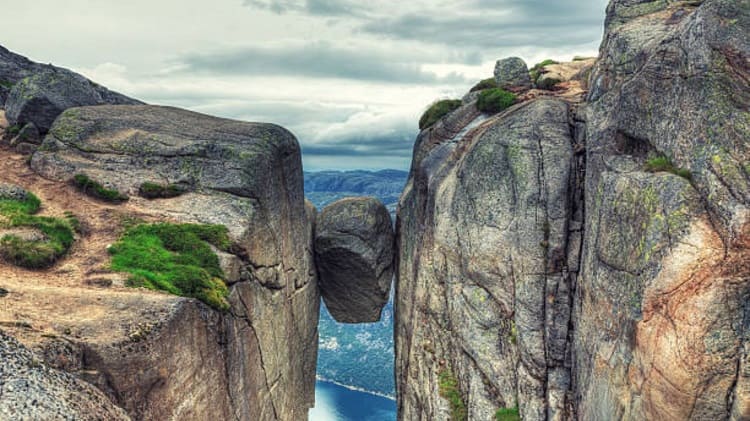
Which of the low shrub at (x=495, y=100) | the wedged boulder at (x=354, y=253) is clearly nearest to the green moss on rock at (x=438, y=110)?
the low shrub at (x=495, y=100)

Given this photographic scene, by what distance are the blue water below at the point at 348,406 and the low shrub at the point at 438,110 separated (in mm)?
132541

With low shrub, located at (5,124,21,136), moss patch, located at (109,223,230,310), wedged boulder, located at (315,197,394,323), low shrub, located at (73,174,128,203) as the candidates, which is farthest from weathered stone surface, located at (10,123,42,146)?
wedged boulder, located at (315,197,394,323)

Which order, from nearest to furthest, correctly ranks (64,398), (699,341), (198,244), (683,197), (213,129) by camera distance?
(64,398) < (699,341) < (683,197) < (198,244) < (213,129)

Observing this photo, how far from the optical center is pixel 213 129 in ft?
84.3

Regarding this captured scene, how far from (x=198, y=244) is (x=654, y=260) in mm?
15780

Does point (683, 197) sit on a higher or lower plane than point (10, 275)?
higher

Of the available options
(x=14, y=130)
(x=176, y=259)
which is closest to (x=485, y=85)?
(x=176, y=259)

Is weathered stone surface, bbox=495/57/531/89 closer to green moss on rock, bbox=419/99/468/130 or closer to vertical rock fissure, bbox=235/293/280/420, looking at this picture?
green moss on rock, bbox=419/99/468/130

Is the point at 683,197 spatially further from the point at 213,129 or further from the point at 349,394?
the point at 349,394

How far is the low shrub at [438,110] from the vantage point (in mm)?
31000

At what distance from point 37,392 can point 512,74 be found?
90.3 feet

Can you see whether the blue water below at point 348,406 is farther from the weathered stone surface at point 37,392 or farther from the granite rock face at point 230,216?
the weathered stone surface at point 37,392

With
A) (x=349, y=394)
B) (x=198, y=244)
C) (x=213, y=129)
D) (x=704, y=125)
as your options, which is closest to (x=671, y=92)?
(x=704, y=125)

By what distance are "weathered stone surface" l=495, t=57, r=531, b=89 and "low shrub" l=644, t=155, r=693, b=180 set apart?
14.6 m
